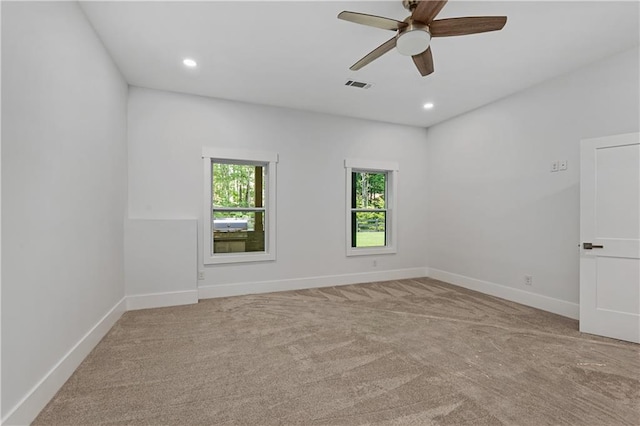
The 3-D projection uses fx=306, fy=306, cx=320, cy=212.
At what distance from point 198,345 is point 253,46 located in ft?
9.27

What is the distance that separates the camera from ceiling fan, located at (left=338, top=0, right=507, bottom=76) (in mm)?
2021

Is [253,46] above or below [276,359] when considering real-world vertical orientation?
above

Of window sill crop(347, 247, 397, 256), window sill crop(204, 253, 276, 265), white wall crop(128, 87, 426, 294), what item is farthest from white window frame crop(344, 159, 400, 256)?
window sill crop(204, 253, 276, 265)

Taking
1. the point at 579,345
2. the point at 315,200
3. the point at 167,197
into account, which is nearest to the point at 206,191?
the point at 167,197

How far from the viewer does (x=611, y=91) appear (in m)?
3.15

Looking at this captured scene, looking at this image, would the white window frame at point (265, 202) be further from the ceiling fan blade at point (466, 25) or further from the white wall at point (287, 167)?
the ceiling fan blade at point (466, 25)

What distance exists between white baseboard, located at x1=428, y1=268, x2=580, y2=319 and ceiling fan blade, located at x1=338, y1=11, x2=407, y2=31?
3.52 m

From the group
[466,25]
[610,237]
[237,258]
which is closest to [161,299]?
[237,258]

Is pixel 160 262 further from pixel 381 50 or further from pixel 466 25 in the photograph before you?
pixel 466 25

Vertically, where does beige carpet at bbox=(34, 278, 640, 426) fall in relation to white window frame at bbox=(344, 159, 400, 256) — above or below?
below

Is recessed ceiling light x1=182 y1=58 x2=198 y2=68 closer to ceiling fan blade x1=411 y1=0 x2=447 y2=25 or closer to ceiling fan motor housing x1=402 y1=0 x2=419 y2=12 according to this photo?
ceiling fan motor housing x1=402 y1=0 x2=419 y2=12

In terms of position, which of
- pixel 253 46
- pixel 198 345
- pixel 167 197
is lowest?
pixel 198 345

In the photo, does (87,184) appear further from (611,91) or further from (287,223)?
(611,91)

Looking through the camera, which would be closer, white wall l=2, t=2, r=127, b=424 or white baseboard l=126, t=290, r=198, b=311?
white wall l=2, t=2, r=127, b=424
